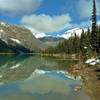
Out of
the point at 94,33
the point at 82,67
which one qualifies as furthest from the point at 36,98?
the point at 94,33

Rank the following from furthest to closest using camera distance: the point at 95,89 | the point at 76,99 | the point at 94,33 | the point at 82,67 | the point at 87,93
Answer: the point at 94,33 → the point at 82,67 → the point at 95,89 → the point at 87,93 → the point at 76,99

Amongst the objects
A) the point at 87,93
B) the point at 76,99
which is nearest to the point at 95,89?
the point at 87,93

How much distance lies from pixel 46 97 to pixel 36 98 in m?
1.16

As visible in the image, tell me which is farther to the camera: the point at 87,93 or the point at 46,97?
the point at 87,93

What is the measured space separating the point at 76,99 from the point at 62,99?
147 cm

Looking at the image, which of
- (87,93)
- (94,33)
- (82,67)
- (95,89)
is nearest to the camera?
(87,93)

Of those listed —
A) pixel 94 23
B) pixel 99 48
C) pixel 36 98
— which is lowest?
pixel 36 98

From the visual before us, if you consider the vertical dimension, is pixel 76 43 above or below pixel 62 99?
above

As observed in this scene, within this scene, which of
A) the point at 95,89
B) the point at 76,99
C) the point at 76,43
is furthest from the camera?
the point at 76,43

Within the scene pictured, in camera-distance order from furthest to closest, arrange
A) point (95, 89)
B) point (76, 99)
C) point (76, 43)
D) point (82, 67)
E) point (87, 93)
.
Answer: point (76, 43)
point (82, 67)
point (95, 89)
point (87, 93)
point (76, 99)

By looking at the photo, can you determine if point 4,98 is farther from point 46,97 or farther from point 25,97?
point 46,97

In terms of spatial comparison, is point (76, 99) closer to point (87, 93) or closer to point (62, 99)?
point (62, 99)

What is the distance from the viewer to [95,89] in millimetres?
35906

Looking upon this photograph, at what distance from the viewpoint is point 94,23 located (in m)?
84.9
